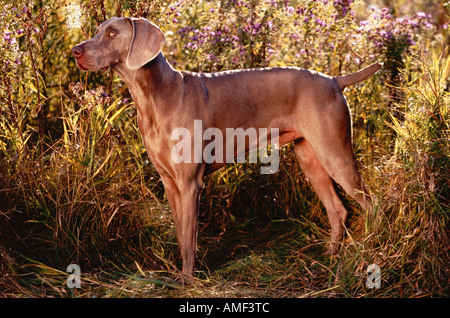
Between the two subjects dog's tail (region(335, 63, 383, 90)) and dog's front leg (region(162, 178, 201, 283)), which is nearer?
dog's front leg (region(162, 178, 201, 283))

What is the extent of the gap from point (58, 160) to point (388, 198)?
7.17 ft

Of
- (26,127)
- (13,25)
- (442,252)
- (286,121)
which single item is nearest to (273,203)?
(286,121)

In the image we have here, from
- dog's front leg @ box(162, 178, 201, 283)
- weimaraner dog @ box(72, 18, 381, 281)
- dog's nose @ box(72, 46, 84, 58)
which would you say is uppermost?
dog's nose @ box(72, 46, 84, 58)

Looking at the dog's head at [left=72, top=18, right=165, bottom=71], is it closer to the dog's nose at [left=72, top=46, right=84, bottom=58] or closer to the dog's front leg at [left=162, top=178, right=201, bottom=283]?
the dog's nose at [left=72, top=46, right=84, bottom=58]

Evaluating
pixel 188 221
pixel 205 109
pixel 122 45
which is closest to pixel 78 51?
pixel 122 45

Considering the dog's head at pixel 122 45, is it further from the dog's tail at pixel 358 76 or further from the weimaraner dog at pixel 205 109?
the dog's tail at pixel 358 76

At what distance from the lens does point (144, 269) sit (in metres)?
3.93

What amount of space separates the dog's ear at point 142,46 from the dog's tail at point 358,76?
48.5 inches

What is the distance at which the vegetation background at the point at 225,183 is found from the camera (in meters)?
3.45

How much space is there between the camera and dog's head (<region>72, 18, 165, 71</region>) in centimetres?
338

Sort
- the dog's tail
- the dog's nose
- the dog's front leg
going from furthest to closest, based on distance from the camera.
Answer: the dog's tail < the dog's front leg < the dog's nose

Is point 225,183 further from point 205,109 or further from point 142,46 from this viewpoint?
point 142,46

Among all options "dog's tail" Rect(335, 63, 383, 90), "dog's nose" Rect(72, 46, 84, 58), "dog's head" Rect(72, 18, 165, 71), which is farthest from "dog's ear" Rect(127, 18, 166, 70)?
"dog's tail" Rect(335, 63, 383, 90)

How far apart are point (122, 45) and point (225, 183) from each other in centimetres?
156
